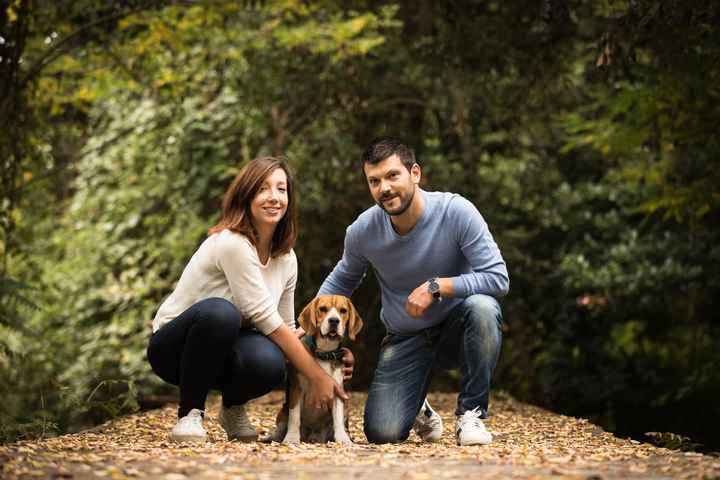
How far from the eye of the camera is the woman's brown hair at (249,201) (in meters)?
4.78

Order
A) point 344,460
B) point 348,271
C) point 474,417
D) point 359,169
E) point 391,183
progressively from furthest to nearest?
1. point 359,169
2. point 348,271
3. point 391,183
4. point 474,417
5. point 344,460

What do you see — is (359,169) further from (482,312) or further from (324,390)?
(324,390)

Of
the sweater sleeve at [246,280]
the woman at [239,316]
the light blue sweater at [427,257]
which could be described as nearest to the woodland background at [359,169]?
the light blue sweater at [427,257]

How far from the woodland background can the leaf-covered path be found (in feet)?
12.9

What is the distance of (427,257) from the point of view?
5.07m

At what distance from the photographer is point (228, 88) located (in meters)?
11.2

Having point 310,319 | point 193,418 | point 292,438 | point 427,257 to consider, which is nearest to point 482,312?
point 427,257

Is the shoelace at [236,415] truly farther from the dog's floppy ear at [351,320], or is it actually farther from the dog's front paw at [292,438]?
the dog's floppy ear at [351,320]

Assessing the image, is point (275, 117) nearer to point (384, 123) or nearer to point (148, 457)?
point (384, 123)

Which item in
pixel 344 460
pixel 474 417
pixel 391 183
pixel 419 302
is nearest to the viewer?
pixel 344 460

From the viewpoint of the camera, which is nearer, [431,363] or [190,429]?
[190,429]

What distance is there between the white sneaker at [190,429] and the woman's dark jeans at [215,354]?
5 cm

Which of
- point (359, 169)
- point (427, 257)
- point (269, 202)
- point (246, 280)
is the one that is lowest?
point (246, 280)

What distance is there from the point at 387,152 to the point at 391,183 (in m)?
0.16
